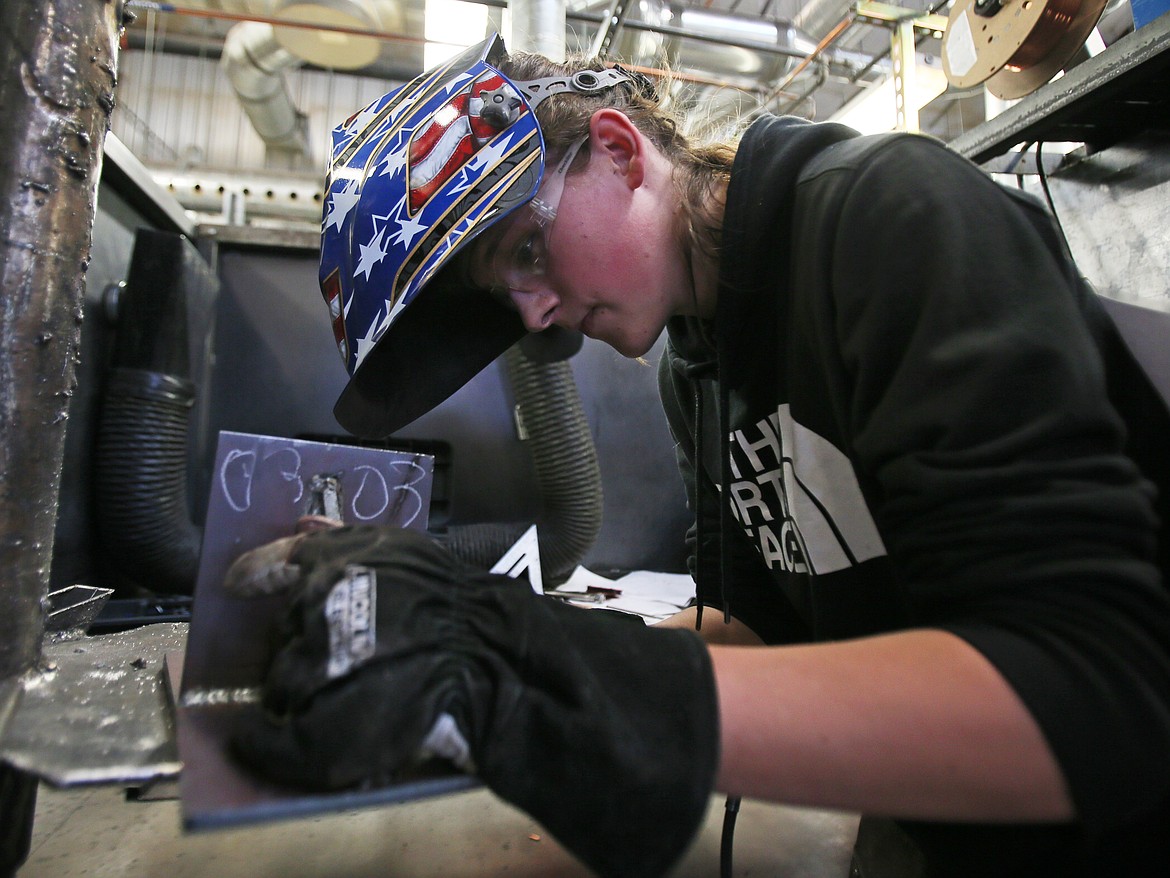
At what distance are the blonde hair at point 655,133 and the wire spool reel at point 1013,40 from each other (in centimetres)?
85

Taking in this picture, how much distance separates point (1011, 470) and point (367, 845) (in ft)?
2.64

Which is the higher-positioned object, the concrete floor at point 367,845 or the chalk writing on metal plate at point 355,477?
the chalk writing on metal plate at point 355,477

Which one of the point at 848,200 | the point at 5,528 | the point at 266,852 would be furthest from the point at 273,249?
the point at 848,200

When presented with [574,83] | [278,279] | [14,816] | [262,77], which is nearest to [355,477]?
[14,816]

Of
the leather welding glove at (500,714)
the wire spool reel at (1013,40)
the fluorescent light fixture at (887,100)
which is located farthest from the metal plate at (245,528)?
the fluorescent light fixture at (887,100)

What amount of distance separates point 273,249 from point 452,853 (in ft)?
7.63

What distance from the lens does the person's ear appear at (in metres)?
0.76

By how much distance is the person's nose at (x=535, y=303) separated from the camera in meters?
0.82

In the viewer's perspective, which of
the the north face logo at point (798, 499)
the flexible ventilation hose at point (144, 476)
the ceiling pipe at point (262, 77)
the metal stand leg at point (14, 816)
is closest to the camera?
the metal stand leg at point (14, 816)

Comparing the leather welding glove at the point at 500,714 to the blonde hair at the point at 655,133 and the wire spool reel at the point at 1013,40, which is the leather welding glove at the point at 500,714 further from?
the wire spool reel at the point at 1013,40

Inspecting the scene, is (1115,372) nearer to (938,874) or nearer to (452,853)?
(938,874)

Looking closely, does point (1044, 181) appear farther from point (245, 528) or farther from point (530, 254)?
point (245, 528)

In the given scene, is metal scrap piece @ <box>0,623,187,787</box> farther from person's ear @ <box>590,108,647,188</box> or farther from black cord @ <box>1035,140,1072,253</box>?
black cord @ <box>1035,140,1072,253</box>

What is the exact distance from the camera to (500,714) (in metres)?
0.43
